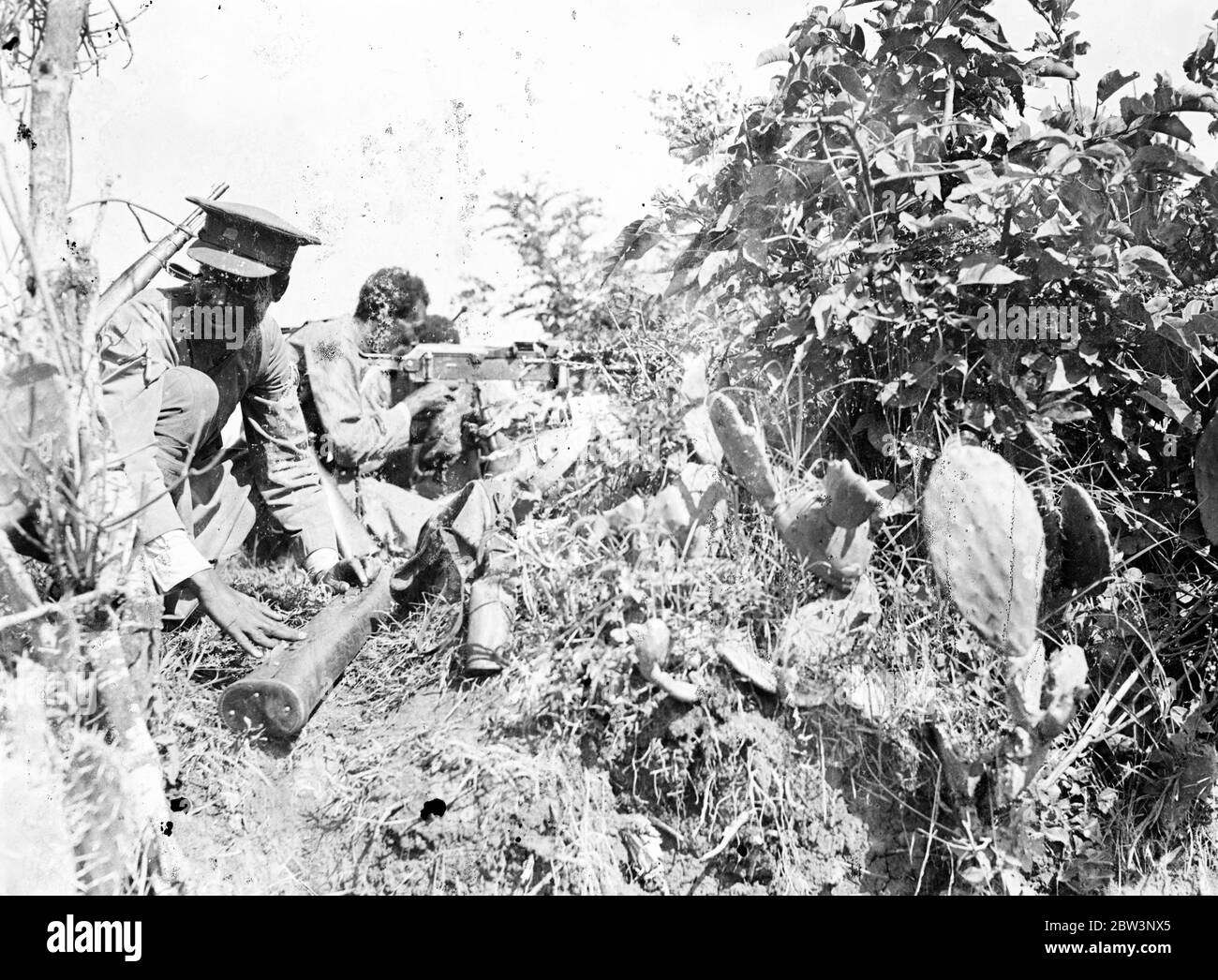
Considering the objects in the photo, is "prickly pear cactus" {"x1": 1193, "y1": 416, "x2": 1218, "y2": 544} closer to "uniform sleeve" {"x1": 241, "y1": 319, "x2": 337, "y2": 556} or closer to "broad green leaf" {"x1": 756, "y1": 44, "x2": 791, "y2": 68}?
"broad green leaf" {"x1": 756, "y1": 44, "x2": 791, "y2": 68}

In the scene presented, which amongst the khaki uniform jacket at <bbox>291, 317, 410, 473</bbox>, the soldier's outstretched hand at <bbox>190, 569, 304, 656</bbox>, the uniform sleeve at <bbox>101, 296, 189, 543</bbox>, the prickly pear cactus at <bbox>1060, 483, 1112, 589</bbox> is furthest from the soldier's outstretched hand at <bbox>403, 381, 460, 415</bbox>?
the prickly pear cactus at <bbox>1060, 483, 1112, 589</bbox>

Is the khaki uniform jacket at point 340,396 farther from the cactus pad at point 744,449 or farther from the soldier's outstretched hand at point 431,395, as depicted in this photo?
the cactus pad at point 744,449

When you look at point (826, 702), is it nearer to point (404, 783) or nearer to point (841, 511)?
point (841, 511)

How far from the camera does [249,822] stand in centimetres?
267

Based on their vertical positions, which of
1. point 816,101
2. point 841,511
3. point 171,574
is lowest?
point 171,574

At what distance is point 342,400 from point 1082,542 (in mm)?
3329

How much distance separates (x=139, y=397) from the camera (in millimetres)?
3154

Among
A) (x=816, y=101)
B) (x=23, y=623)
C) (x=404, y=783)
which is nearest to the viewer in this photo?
(x=23, y=623)

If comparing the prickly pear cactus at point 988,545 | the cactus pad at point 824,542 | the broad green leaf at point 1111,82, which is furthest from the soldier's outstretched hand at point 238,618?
the broad green leaf at point 1111,82

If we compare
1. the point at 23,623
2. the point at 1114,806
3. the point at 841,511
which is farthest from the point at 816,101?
the point at 23,623

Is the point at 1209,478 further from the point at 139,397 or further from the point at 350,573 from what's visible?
the point at 139,397

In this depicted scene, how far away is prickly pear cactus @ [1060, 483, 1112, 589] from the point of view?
2.70 m

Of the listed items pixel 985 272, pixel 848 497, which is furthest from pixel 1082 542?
pixel 985 272
